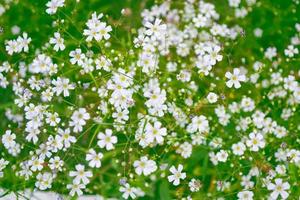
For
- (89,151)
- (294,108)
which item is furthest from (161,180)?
(294,108)

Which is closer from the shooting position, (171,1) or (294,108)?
(294,108)

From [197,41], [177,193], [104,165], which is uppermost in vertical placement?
[197,41]

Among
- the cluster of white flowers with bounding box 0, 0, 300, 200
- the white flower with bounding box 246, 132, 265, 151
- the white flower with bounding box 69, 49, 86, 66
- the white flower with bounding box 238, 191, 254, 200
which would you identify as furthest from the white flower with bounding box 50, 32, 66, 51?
the white flower with bounding box 238, 191, 254, 200

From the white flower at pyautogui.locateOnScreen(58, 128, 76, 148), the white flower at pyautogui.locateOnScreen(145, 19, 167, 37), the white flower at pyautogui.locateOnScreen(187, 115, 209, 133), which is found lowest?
the white flower at pyautogui.locateOnScreen(58, 128, 76, 148)

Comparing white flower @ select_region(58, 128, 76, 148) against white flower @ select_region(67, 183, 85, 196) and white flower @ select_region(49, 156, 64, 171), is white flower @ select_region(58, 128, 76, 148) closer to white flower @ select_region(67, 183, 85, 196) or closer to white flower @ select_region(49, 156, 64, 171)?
white flower @ select_region(49, 156, 64, 171)

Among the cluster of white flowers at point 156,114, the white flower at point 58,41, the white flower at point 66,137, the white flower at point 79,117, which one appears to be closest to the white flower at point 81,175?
the cluster of white flowers at point 156,114

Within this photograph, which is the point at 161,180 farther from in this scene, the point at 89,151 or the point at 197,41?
the point at 197,41

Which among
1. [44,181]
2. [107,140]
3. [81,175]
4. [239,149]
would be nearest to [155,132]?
[107,140]
